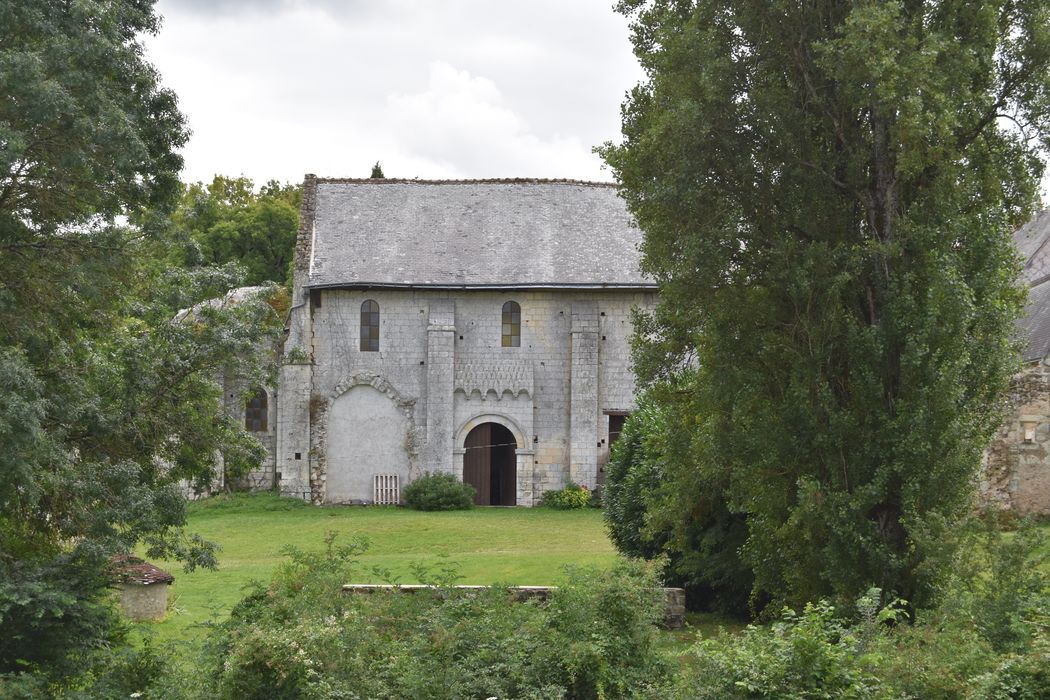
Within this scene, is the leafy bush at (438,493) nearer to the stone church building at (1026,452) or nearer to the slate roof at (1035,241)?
the stone church building at (1026,452)

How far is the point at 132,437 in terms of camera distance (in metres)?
12.5

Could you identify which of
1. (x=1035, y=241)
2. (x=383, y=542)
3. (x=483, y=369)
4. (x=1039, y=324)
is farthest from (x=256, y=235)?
(x=1039, y=324)

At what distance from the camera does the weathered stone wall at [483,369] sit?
31.2m

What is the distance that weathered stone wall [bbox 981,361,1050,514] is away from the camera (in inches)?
866

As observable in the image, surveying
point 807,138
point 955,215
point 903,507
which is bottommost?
point 903,507

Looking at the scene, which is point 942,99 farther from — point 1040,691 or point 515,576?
point 515,576

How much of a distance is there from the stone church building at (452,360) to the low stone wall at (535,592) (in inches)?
649

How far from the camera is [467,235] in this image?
32.3 m

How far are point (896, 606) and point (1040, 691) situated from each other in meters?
3.29

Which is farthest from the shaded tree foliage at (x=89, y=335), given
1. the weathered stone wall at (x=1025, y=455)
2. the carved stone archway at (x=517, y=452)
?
the carved stone archway at (x=517, y=452)

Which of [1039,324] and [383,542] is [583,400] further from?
[1039,324]

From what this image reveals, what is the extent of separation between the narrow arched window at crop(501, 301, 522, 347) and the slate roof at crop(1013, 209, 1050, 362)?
12924mm

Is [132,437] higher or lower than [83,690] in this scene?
higher

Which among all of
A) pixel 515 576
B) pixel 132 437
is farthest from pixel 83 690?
pixel 515 576
